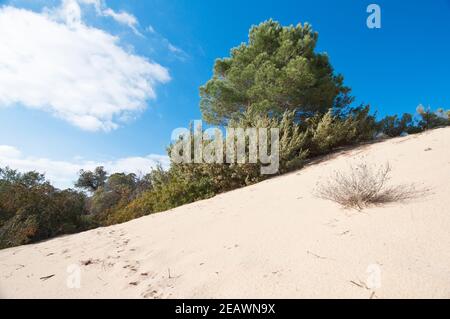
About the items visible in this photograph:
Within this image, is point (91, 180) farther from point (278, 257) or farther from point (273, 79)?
point (278, 257)

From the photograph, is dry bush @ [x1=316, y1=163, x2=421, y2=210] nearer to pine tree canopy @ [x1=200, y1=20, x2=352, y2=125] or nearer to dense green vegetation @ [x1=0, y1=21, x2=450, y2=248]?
dense green vegetation @ [x1=0, y1=21, x2=450, y2=248]

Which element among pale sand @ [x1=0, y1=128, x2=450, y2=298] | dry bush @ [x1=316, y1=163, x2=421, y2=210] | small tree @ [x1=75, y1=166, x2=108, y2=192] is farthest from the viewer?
small tree @ [x1=75, y1=166, x2=108, y2=192]

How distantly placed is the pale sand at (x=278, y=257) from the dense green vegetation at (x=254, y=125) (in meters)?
3.48

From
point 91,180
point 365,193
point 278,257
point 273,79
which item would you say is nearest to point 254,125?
point 273,79

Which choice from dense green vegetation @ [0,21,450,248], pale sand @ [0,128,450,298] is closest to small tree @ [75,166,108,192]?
dense green vegetation @ [0,21,450,248]

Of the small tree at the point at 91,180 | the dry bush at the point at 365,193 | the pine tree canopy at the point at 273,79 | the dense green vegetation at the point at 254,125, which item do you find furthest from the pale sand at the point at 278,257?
the small tree at the point at 91,180

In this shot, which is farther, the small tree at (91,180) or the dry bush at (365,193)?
the small tree at (91,180)

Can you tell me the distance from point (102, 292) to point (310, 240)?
5.78 ft

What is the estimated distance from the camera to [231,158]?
6492 millimetres

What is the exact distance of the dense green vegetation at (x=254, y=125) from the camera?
6.61m

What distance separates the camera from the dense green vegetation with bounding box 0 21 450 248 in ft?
21.7

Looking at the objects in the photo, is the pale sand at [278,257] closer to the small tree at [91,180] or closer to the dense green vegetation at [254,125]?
the dense green vegetation at [254,125]

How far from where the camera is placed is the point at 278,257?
1.87 meters

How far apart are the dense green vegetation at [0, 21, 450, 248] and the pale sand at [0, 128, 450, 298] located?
11.4 ft
